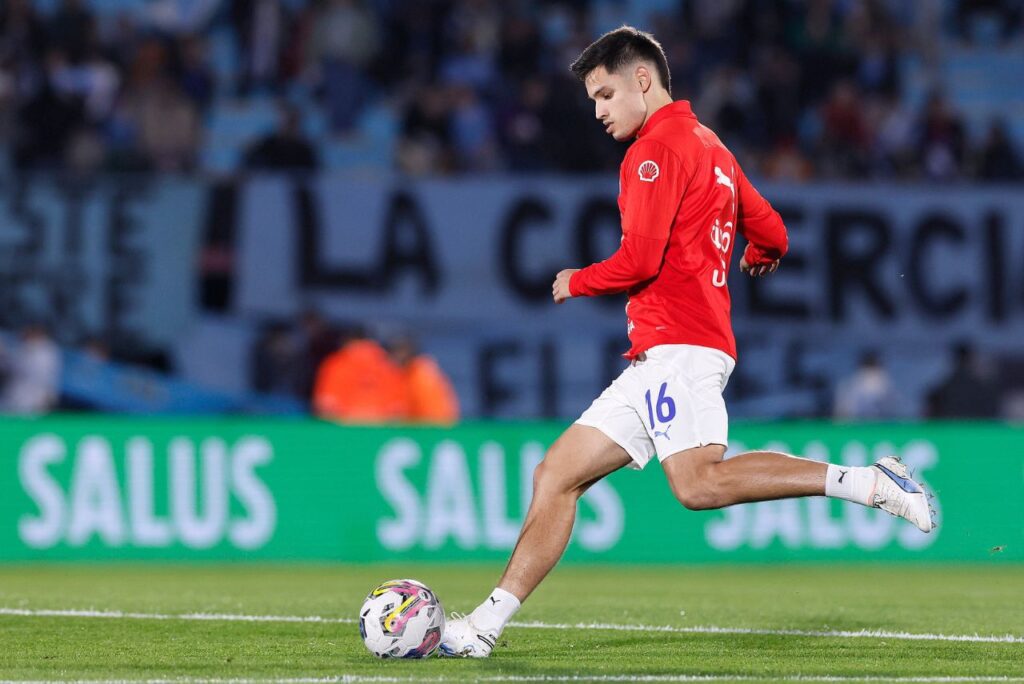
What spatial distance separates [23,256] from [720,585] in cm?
844

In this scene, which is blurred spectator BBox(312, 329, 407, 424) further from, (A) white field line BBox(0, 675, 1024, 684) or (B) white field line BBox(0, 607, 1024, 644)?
(A) white field line BBox(0, 675, 1024, 684)

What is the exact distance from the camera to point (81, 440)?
1429cm

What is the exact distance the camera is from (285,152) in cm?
1845

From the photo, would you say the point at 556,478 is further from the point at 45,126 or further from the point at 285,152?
the point at 45,126

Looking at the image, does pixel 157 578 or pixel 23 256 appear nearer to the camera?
pixel 157 578

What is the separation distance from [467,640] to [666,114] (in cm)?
214

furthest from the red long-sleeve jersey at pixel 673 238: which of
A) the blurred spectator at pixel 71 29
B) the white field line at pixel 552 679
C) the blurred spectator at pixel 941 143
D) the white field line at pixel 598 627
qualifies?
the blurred spectator at pixel 941 143

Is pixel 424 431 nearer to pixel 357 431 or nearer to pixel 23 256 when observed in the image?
pixel 357 431

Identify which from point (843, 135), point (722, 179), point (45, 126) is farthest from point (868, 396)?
point (722, 179)

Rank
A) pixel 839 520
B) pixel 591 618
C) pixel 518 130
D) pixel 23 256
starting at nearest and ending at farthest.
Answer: pixel 591 618, pixel 839 520, pixel 23 256, pixel 518 130

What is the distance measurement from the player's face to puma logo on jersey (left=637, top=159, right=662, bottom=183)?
0.27 metres

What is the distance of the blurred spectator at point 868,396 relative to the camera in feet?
61.1

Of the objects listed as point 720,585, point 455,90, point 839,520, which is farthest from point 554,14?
point 720,585

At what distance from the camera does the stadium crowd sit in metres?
18.9
